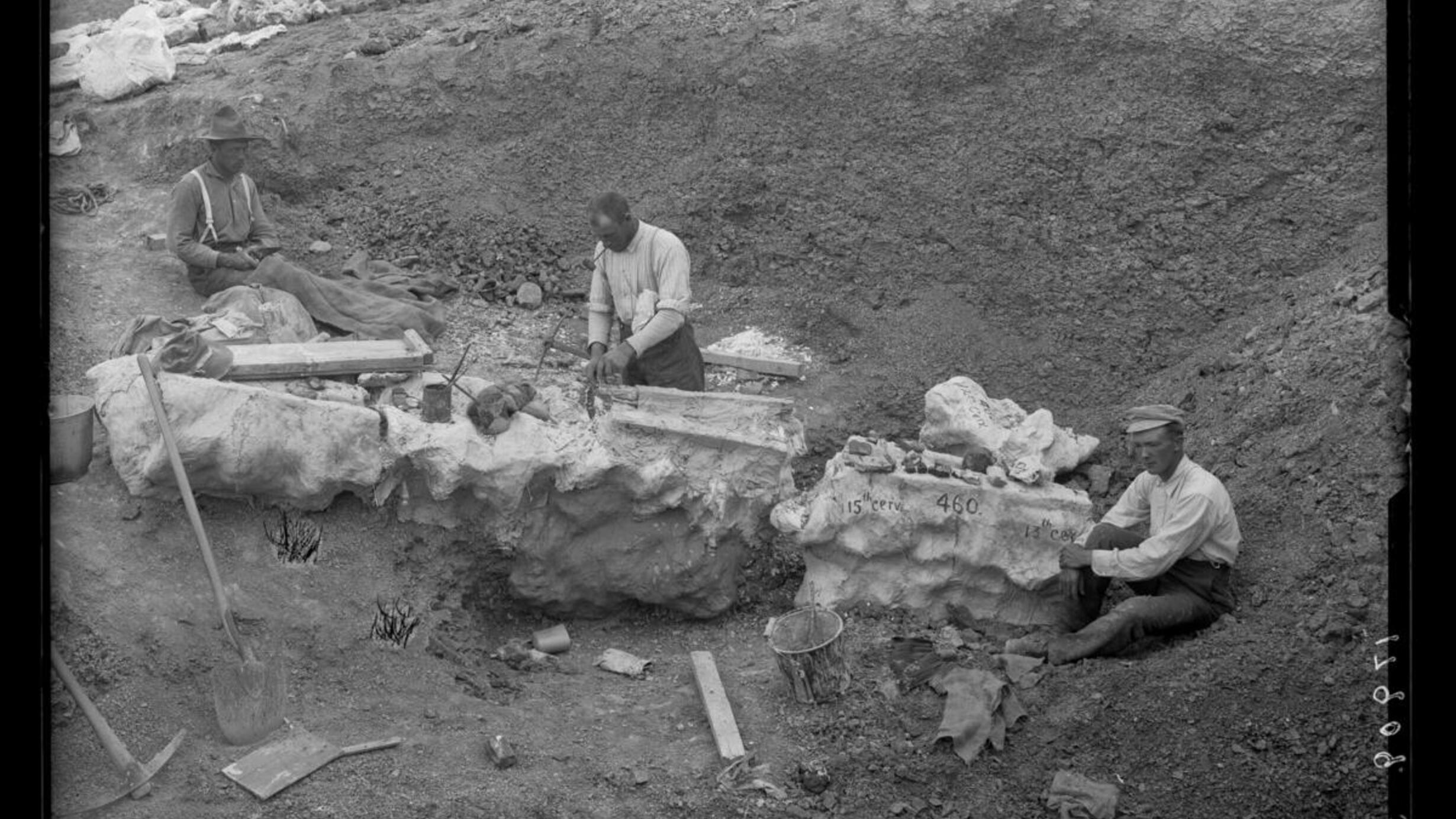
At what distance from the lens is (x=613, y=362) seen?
6.79m

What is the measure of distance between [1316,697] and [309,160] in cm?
787

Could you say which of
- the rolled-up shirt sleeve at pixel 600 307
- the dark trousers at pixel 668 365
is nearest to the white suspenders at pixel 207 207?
the rolled-up shirt sleeve at pixel 600 307

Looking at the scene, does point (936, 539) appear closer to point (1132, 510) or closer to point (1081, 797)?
point (1132, 510)

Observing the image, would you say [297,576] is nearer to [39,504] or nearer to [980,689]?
[39,504]

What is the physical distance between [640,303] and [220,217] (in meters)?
2.87

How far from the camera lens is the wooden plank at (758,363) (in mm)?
8633

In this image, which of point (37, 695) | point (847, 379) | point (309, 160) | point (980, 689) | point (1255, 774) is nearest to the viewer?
point (37, 695)

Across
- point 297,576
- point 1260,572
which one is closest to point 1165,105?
point 1260,572

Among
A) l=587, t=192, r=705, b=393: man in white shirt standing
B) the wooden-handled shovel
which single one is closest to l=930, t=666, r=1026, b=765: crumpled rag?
l=587, t=192, r=705, b=393: man in white shirt standing

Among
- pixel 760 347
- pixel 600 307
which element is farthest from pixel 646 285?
pixel 760 347

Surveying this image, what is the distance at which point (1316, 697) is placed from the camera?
17.4ft

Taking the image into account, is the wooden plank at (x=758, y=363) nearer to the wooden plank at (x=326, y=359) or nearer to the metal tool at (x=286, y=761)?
the wooden plank at (x=326, y=359)

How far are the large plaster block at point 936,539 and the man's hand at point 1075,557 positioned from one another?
8.6 inches

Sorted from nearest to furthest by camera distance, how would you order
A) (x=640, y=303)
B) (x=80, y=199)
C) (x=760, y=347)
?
1. (x=640, y=303)
2. (x=760, y=347)
3. (x=80, y=199)
